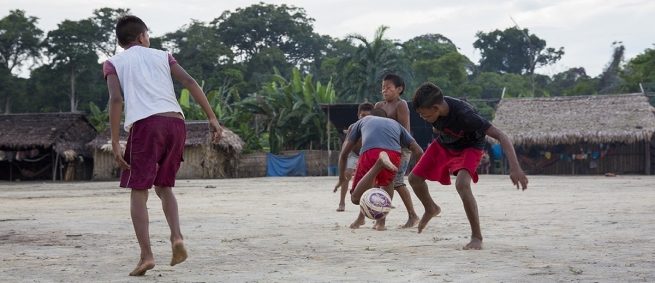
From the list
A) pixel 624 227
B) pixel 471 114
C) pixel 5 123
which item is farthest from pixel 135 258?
pixel 5 123

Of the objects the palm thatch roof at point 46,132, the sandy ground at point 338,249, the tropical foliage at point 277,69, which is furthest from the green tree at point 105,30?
the sandy ground at point 338,249

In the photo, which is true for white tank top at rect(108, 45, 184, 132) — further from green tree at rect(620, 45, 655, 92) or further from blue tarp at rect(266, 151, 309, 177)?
green tree at rect(620, 45, 655, 92)

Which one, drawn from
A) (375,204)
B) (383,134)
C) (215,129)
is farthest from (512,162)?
(383,134)

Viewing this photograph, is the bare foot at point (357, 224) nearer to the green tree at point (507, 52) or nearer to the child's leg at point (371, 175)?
the child's leg at point (371, 175)

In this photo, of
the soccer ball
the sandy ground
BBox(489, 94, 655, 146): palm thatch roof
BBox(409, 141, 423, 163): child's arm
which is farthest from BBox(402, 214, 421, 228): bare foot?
BBox(489, 94, 655, 146): palm thatch roof

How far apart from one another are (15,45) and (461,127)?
48.9 meters

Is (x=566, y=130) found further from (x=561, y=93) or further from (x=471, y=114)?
(x=471, y=114)

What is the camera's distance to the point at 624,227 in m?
7.29

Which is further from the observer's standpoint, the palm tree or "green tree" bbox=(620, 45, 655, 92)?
"green tree" bbox=(620, 45, 655, 92)

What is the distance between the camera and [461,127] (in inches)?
236

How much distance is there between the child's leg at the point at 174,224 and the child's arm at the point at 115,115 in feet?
0.92

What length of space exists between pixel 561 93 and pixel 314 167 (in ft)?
97.1

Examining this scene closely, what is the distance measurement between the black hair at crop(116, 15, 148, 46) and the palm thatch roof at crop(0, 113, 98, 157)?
3044cm

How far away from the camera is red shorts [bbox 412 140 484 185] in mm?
6078
